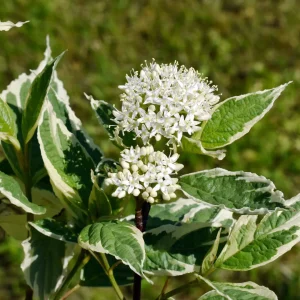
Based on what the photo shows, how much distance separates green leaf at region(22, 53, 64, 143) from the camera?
1066 millimetres

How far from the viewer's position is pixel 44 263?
1.27 m

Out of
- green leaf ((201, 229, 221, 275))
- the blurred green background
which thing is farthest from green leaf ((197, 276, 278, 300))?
the blurred green background

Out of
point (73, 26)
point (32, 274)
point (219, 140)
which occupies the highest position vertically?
point (73, 26)

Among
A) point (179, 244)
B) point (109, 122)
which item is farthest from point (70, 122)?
point (179, 244)

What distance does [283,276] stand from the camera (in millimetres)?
2768

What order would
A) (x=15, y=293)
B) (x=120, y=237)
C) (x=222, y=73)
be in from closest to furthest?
(x=120, y=237), (x=15, y=293), (x=222, y=73)

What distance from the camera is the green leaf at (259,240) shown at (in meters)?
1.08

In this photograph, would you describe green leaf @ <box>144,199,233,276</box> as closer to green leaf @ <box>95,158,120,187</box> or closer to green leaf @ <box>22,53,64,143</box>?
green leaf @ <box>95,158,120,187</box>

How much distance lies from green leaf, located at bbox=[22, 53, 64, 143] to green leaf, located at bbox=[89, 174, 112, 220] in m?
0.16

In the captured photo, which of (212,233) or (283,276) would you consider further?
(283,276)

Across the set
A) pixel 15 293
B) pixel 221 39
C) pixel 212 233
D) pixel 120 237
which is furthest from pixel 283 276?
pixel 120 237

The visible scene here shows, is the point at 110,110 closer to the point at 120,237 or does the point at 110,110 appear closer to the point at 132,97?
the point at 132,97

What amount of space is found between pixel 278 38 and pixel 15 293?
7.10ft

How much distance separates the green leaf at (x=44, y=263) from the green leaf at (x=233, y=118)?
42cm
